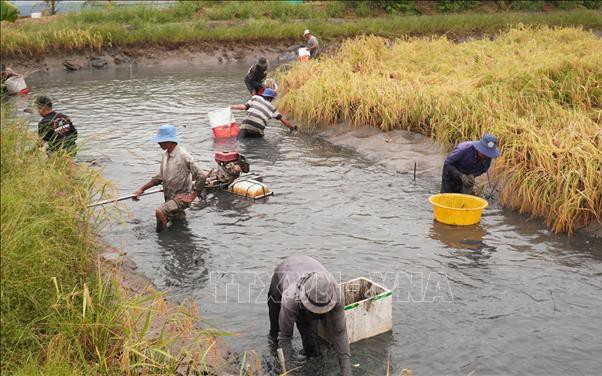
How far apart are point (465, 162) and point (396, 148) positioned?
3607 millimetres

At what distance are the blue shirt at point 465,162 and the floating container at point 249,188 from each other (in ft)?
9.45

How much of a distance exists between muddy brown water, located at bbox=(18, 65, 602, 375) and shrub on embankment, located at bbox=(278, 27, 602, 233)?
63 centimetres

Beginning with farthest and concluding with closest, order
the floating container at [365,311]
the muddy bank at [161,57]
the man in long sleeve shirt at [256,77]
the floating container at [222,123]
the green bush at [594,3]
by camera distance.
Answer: the green bush at [594,3] → the muddy bank at [161,57] → the man in long sleeve shirt at [256,77] → the floating container at [222,123] → the floating container at [365,311]

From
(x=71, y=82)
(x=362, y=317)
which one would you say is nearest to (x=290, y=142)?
(x=362, y=317)

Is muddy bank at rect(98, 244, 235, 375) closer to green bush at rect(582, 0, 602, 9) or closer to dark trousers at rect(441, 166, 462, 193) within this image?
dark trousers at rect(441, 166, 462, 193)

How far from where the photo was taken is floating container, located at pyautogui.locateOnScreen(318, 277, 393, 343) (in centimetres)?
612

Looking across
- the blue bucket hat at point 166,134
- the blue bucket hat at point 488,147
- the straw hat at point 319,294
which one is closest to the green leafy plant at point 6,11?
the blue bucket hat at point 166,134

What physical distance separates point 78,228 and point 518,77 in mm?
10063

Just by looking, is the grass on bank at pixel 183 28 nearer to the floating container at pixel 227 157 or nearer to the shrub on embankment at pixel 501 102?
the shrub on embankment at pixel 501 102

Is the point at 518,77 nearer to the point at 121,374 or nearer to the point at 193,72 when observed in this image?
the point at 121,374

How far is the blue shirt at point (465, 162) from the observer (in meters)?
9.20

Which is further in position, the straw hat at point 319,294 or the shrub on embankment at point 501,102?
the shrub on embankment at point 501,102

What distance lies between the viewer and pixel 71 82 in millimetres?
22672

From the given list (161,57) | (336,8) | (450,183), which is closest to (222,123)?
(450,183)
